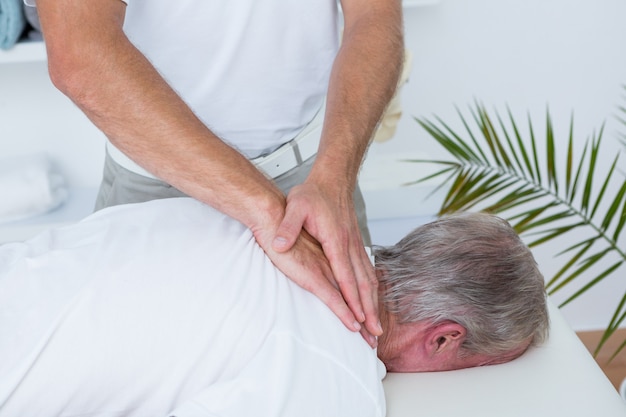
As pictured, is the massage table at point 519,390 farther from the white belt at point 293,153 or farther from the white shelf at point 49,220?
the white shelf at point 49,220

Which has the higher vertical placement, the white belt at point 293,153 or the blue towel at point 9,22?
the white belt at point 293,153

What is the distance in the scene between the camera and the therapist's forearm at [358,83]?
1480 mm

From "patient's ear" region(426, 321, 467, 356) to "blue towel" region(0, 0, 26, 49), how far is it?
1457mm

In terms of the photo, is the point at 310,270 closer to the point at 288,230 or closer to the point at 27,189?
the point at 288,230

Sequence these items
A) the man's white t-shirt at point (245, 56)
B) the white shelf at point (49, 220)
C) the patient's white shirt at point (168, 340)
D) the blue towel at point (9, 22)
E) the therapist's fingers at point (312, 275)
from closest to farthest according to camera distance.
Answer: the patient's white shirt at point (168, 340)
the therapist's fingers at point (312, 275)
the man's white t-shirt at point (245, 56)
the blue towel at point (9, 22)
the white shelf at point (49, 220)

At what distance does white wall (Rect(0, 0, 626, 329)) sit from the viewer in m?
2.68

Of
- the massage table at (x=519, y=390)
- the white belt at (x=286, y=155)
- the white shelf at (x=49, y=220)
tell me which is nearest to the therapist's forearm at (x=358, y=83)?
the white belt at (x=286, y=155)

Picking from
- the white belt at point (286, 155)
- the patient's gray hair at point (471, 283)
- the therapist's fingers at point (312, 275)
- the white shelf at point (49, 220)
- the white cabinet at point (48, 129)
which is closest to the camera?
the therapist's fingers at point (312, 275)

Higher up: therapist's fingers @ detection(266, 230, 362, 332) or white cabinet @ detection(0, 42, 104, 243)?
therapist's fingers @ detection(266, 230, 362, 332)

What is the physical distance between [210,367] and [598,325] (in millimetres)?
2246

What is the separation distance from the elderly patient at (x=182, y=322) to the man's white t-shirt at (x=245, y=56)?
0.33 meters

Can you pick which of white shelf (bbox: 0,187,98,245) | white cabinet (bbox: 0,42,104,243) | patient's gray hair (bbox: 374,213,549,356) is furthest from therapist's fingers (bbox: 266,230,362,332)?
white cabinet (bbox: 0,42,104,243)

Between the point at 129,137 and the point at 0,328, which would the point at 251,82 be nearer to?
the point at 129,137

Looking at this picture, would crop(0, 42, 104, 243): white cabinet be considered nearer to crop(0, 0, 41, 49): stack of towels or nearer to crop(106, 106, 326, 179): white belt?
crop(0, 0, 41, 49): stack of towels
